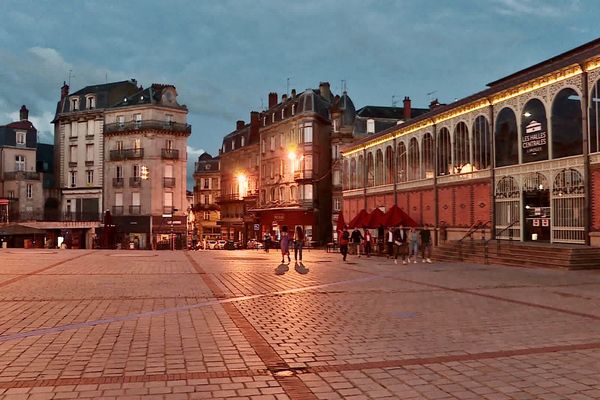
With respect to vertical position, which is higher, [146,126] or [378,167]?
[146,126]

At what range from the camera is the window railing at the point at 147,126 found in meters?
58.1

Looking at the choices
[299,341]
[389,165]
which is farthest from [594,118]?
[299,341]

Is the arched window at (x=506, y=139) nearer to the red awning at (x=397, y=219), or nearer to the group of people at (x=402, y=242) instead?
the group of people at (x=402, y=242)

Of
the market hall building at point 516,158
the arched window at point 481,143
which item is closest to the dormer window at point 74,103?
the market hall building at point 516,158

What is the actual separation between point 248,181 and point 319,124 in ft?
49.1

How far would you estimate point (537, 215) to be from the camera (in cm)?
2334

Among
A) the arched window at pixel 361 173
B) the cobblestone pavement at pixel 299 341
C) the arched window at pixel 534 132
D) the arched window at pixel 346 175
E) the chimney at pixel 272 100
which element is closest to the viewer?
the cobblestone pavement at pixel 299 341

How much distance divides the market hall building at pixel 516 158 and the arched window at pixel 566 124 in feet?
0.13

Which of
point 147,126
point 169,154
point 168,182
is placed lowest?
point 168,182

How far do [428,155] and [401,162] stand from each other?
127 inches

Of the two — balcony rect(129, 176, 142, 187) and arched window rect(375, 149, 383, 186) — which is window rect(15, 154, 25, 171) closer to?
balcony rect(129, 176, 142, 187)

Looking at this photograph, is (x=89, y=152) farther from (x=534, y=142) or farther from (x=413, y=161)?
(x=534, y=142)

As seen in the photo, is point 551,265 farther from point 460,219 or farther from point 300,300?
point 300,300

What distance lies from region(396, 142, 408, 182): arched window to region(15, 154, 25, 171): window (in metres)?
44.2
